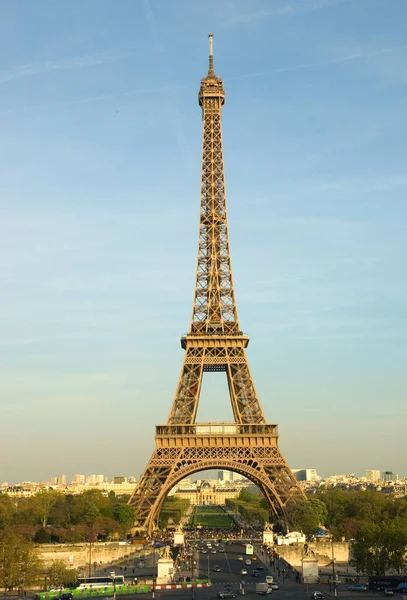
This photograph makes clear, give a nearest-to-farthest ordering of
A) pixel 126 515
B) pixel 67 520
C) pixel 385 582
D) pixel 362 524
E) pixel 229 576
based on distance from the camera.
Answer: pixel 385 582 → pixel 229 576 → pixel 362 524 → pixel 126 515 → pixel 67 520

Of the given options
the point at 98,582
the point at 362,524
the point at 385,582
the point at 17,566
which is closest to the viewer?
the point at 385,582

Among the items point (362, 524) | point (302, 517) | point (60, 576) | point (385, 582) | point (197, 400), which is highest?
point (197, 400)

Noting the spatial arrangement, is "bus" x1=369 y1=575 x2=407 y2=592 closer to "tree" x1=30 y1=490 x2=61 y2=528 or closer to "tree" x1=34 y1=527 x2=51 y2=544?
"tree" x1=34 y1=527 x2=51 y2=544

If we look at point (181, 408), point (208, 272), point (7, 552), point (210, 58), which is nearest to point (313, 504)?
point (181, 408)

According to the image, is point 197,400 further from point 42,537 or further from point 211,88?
point 211,88

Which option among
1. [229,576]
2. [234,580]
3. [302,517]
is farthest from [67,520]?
[234,580]

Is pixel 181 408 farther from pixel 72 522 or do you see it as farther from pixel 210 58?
pixel 210 58

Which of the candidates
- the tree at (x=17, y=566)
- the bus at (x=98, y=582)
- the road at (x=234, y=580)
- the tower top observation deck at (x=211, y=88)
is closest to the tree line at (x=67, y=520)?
the road at (x=234, y=580)
